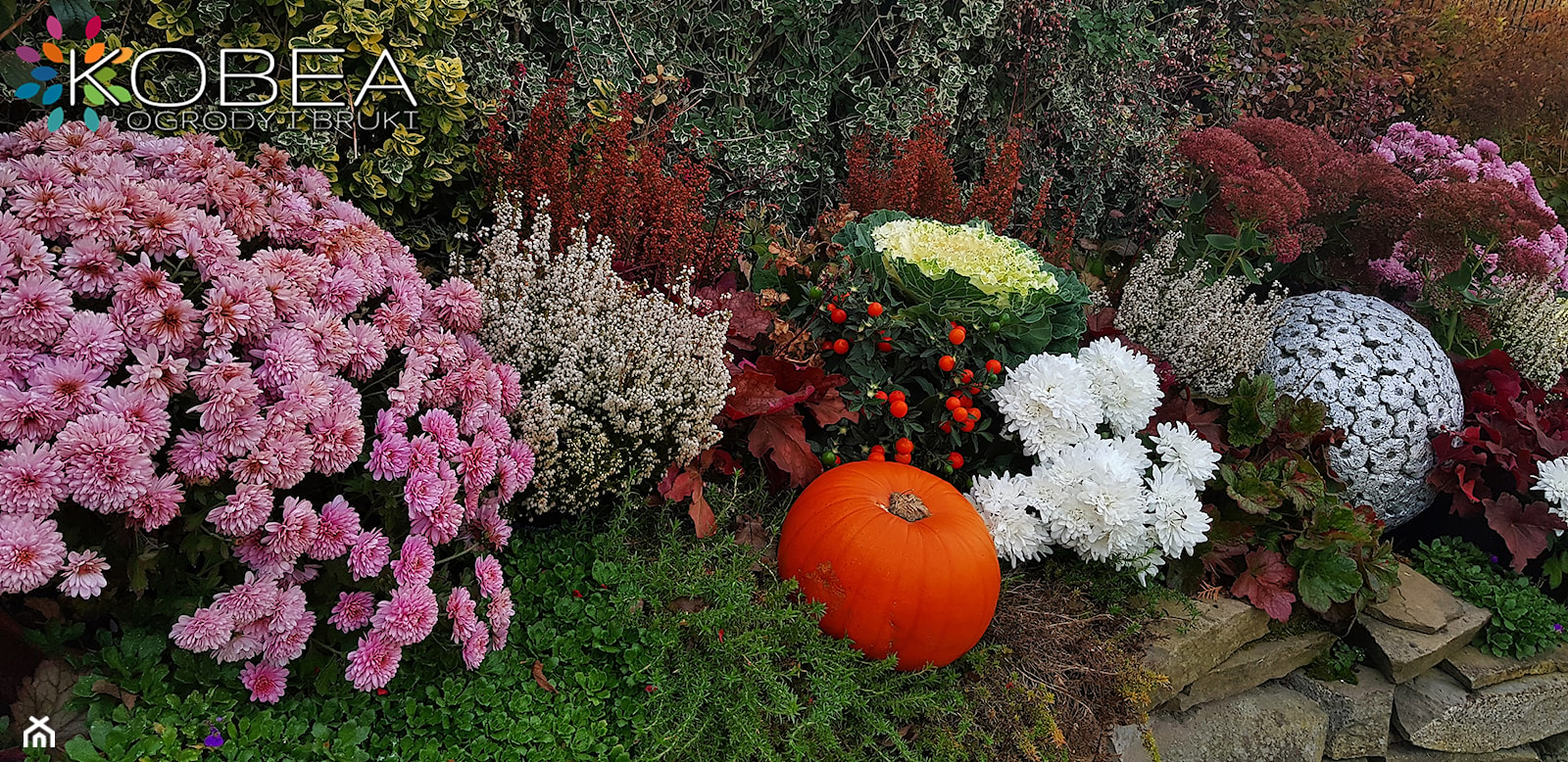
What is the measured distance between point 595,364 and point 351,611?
2.51 feet

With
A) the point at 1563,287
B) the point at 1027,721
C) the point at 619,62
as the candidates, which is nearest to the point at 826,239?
the point at 619,62

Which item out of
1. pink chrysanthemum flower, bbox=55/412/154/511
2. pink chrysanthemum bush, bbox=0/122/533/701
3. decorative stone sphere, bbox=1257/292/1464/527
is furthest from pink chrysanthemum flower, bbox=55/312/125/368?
decorative stone sphere, bbox=1257/292/1464/527

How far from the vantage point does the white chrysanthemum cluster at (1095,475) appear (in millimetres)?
2434

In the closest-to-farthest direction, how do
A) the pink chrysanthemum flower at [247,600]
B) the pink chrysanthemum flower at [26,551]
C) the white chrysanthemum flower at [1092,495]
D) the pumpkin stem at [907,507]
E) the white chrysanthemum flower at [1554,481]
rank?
the pink chrysanthemum flower at [26,551], the pink chrysanthemum flower at [247,600], the pumpkin stem at [907,507], the white chrysanthemum flower at [1092,495], the white chrysanthemum flower at [1554,481]

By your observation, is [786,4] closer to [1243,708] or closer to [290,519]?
[290,519]

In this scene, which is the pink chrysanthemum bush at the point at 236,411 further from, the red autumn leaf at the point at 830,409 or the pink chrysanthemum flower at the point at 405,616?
the red autumn leaf at the point at 830,409

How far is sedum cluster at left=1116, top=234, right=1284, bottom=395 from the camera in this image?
311 centimetres

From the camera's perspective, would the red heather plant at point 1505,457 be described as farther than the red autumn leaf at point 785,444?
Yes

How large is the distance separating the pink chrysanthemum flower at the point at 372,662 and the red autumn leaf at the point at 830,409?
3.98 ft

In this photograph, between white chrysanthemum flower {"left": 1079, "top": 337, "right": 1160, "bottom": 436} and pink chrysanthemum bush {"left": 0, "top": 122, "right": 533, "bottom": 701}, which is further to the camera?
white chrysanthemum flower {"left": 1079, "top": 337, "right": 1160, "bottom": 436}

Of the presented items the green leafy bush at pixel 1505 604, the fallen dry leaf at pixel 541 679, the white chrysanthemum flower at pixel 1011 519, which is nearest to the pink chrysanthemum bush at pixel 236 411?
the fallen dry leaf at pixel 541 679

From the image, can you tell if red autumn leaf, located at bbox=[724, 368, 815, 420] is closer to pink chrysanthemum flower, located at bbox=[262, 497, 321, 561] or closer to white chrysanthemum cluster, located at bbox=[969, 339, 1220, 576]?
white chrysanthemum cluster, located at bbox=[969, 339, 1220, 576]

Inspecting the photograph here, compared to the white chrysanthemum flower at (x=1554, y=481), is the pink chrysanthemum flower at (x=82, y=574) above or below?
above

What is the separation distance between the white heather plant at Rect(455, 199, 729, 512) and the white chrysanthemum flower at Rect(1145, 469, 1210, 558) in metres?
1.23
